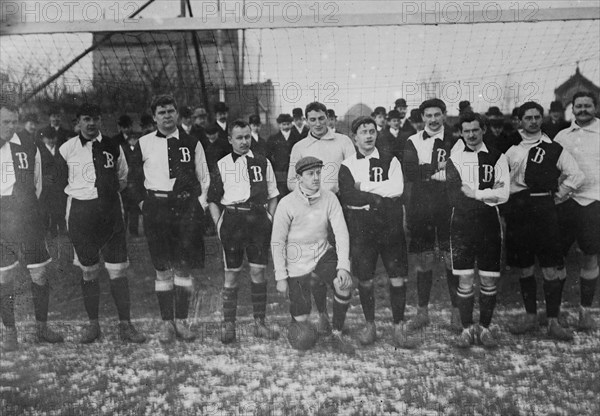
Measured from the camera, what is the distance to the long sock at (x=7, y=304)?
10.1ft

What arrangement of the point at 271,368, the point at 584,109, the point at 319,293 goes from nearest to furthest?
1. the point at 271,368
2. the point at 584,109
3. the point at 319,293

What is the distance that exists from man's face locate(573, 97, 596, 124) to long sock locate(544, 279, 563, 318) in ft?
3.27

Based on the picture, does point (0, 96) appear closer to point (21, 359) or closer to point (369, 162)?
point (21, 359)

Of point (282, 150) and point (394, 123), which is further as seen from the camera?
point (282, 150)

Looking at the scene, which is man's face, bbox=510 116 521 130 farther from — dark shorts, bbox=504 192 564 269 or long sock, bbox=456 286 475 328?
A: long sock, bbox=456 286 475 328

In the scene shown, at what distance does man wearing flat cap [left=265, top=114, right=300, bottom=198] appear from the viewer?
3.07m

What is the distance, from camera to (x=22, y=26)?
294cm

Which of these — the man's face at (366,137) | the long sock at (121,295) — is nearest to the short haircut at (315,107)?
the man's face at (366,137)

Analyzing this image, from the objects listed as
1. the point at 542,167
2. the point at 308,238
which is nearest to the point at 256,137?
the point at 308,238

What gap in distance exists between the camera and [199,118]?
123 inches

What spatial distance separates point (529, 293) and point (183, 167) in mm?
2292

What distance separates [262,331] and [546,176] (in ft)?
6.41

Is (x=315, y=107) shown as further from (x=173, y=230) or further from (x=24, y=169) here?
(x=24, y=169)

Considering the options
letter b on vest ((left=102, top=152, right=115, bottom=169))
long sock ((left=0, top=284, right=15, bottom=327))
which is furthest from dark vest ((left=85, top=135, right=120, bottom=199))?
long sock ((left=0, top=284, right=15, bottom=327))
